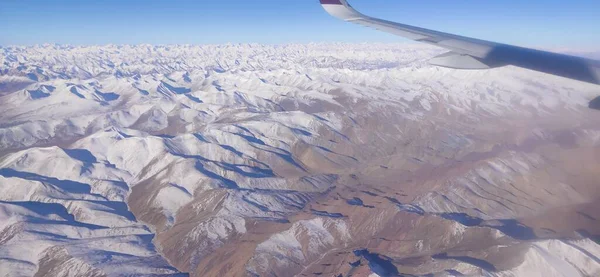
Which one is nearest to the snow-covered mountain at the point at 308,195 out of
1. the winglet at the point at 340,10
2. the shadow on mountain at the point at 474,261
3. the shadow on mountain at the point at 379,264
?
the shadow on mountain at the point at 379,264

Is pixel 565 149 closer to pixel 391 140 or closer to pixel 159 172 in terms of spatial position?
pixel 391 140

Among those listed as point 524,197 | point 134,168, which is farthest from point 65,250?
point 524,197

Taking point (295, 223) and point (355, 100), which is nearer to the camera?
point (295, 223)

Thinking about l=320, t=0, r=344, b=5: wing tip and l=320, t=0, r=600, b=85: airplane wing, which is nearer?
l=320, t=0, r=600, b=85: airplane wing

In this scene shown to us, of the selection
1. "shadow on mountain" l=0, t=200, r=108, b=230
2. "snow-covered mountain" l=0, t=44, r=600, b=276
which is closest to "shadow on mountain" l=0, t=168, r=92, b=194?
"snow-covered mountain" l=0, t=44, r=600, b=276

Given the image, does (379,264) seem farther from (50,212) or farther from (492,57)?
(50,212)

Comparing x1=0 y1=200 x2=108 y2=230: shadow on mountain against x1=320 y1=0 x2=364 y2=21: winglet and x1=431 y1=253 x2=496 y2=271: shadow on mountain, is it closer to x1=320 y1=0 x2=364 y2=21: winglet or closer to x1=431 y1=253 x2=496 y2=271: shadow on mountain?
x1=431 y1=253 x2=496 y2=271: shadow on mountain
